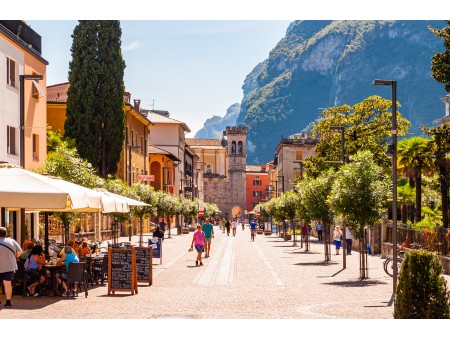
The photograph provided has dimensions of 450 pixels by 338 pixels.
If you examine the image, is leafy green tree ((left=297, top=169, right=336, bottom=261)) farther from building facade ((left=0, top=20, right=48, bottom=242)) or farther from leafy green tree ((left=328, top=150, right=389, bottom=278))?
building facade ((left=0, top=20, right=48, bottom=242))

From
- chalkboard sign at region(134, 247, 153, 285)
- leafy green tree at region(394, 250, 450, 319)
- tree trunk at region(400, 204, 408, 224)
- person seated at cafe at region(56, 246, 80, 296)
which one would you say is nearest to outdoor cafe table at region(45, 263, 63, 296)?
person seated at cafe at region(56, 246, 80, 296)

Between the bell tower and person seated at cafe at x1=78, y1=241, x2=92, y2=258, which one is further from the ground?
the bell tower

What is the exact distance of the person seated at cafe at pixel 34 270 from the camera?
783 inches

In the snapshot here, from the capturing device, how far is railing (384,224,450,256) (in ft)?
98.5

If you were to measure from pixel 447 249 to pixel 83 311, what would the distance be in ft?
56.2

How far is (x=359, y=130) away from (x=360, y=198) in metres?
33.8

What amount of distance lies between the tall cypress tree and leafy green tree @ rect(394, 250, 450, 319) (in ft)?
153

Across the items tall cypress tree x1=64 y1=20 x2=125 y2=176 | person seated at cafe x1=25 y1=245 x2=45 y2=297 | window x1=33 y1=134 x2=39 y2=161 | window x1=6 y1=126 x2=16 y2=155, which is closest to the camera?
person seated at cafe x1=25 y1=245 x2=45 y2=297

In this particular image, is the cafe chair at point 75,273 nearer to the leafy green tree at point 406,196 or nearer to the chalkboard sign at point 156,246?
the chalkboard sign at point 156,246

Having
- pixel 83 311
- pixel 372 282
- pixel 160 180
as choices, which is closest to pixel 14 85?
pixel 372 282

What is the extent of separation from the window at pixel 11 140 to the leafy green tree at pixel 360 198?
14.5 m

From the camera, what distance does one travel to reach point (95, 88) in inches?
2253

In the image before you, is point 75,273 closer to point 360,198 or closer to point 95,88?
point 360,198
